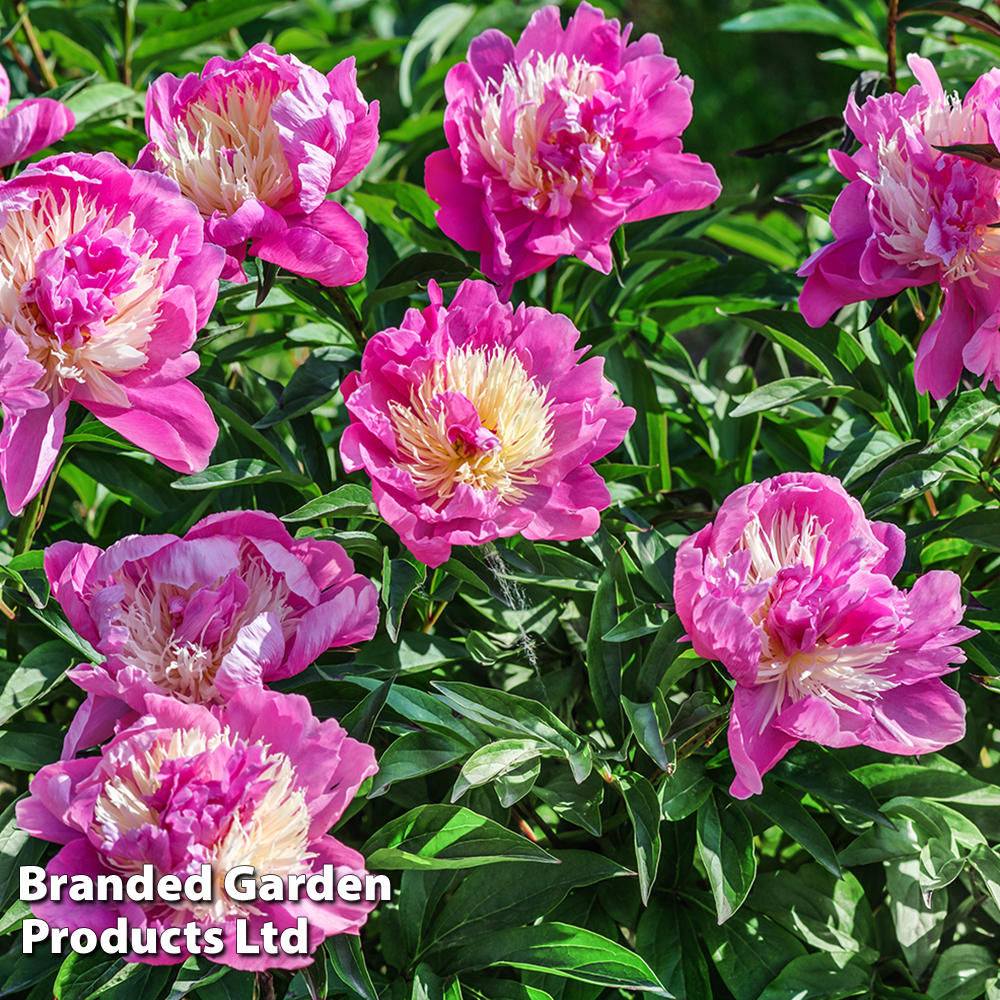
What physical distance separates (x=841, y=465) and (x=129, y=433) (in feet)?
2.07

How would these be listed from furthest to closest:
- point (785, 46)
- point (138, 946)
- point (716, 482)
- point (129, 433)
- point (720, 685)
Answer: point (785, 46) → point (716, 482) → point (720, 685) → point (129, 433) → point (138, 946)

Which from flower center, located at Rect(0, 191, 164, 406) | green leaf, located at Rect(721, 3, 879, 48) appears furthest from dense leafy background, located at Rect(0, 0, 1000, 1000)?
green leaf, located at Rect(721, 3, 879, 48)

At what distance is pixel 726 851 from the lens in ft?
2.74

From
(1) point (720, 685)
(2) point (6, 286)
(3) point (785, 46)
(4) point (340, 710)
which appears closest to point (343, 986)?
(4) point (340, 710)

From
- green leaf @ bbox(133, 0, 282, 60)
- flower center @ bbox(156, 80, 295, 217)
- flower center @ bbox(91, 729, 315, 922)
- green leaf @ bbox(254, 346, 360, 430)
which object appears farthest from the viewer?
green leaf @ bbox(133, 0, 282, 60)

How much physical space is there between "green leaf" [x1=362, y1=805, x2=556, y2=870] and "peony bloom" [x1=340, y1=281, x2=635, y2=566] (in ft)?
0.65

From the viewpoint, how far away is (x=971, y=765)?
1.09m

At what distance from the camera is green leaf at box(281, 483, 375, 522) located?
782 mm

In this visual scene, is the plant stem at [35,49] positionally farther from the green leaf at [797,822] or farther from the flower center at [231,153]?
the green leaf at [797,822]

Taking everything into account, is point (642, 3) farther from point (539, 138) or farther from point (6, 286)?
point (6, 286)

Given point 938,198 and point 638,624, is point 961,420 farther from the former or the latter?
point 638,624

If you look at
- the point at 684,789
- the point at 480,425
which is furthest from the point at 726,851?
the point at 480,425

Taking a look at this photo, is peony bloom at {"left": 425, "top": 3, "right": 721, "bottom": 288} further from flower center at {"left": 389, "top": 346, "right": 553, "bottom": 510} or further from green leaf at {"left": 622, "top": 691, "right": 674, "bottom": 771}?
green leaf at {"left": 622, "top": 691, "right": 674, "bottom": 771}

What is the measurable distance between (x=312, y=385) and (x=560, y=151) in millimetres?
308
